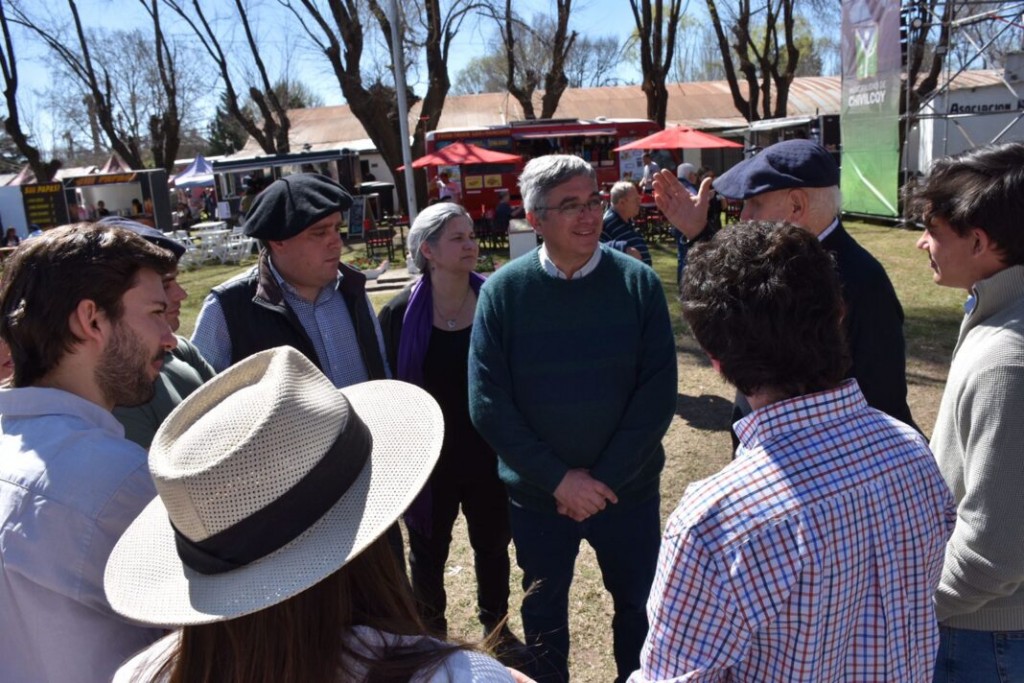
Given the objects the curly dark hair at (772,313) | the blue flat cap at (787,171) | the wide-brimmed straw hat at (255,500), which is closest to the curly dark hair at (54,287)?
the wide-brimmed straw hat at (255,500)

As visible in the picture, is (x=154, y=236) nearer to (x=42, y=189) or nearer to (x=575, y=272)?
(x=575, y=272)

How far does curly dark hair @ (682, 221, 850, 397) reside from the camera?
4.57 ft

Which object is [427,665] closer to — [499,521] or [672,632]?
[672,632]

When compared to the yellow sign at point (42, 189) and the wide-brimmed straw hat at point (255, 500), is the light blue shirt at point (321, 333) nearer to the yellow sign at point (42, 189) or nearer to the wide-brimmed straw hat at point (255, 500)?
the wide-brimmed straw hat at point (255, 500)

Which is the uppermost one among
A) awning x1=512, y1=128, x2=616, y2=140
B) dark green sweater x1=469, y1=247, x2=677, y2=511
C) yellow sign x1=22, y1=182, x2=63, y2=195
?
awning x1=512, y1=128, x2=616, y2=140

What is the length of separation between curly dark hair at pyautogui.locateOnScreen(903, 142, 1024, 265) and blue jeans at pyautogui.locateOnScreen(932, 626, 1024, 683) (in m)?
0.86

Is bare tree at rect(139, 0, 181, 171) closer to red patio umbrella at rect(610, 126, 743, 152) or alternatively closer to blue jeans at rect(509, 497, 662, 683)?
red patio umbrella at rect(610, 126, 743, 152)

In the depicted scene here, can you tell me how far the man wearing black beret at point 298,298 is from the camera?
2.92 metres

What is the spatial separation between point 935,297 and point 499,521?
822 centimetres

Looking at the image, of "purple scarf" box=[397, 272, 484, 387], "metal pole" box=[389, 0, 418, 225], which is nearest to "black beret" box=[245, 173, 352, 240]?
"purple scarf" box=[397, 272, 484, 387]

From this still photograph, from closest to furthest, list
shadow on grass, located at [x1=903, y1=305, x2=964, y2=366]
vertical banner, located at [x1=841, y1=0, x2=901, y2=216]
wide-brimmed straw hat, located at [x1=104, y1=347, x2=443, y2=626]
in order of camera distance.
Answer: wide-brimmed straw hat, located at [x1=104, y1=347, x2=443, y2=626] → shadow on grass, located at [x1=903, y1=305, x2=964, y2=366] → vertical banner, located at [x1=841, y1=0, x2=901, y2=216]

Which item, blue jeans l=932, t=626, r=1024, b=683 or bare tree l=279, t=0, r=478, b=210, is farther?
bare tree l=279, t=0, r=478, b=210

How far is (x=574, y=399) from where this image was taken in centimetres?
264

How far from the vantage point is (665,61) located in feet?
89.1
